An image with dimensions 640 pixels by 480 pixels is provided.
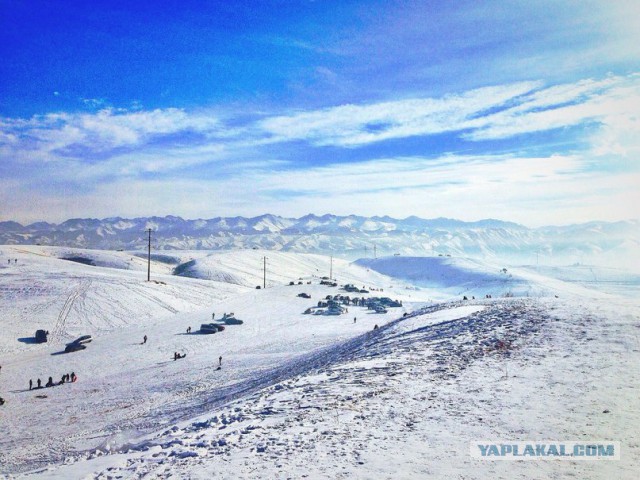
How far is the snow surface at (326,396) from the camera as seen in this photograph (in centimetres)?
1010

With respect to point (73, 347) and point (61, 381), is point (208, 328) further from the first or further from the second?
point (61, 381)

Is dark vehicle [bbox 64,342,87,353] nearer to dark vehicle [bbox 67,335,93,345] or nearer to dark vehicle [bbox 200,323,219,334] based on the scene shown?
dark vehicle [bbox 67,335,93,345]

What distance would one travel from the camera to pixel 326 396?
1445 cm

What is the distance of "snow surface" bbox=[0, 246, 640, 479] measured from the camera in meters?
10.1

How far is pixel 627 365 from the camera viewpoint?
1577cm

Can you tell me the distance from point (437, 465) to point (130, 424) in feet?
56.2

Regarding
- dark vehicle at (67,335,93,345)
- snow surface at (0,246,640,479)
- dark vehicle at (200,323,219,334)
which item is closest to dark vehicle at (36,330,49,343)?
snow surface at (0,246,640,479)

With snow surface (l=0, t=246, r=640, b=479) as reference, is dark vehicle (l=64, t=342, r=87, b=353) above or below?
below

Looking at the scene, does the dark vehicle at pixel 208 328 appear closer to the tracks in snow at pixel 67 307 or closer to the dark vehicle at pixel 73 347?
the dark vehicle at pixel 73 347

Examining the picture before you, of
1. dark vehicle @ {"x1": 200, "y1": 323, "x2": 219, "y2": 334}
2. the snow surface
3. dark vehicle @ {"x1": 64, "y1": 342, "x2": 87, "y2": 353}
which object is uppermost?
the snow surface

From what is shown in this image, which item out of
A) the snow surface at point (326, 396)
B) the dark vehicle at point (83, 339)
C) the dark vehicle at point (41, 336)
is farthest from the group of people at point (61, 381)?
the dark vehicle at point (41, 336)

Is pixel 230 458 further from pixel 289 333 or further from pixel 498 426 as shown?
pixel 289 333

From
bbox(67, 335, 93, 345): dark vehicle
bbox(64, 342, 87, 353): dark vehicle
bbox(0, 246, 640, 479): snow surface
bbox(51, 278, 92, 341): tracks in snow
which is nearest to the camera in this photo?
bbox(0, 246, 640, 479): snow surface

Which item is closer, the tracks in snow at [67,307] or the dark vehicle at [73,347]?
the dark vehicle at [73,347]
